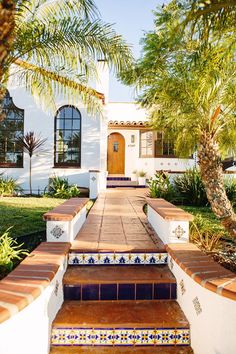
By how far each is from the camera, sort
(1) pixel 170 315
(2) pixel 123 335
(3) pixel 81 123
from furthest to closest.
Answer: (3) pixel 81 123 → (1) pixel 170 315 → (2) pixel 123 335

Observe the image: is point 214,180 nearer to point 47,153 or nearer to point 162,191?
point 162,191

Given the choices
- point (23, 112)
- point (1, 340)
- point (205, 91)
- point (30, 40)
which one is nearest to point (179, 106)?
point (205, 91)

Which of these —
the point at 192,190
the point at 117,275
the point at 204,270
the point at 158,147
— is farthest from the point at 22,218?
the point at 158,147

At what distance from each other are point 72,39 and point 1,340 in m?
5.42

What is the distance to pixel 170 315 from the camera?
3762 millimetres

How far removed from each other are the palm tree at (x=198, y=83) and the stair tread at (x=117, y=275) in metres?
1.72

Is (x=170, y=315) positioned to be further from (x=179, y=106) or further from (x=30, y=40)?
(x=30, y=40)

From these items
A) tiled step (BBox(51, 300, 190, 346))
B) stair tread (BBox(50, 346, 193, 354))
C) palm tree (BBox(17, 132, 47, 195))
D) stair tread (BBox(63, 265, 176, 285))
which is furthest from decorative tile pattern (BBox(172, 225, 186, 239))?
palm tree (BBox(17, 132, 47, 195))

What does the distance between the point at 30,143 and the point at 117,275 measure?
438 inches

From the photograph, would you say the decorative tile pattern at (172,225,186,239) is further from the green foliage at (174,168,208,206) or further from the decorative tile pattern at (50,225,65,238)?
the green foliage at (174,168,208,206)

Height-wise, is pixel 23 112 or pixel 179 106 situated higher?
pixel 23 112

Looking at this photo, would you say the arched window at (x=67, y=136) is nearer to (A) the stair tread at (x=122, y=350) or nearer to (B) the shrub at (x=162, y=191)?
(B) the shrub at (x=162, y=191)

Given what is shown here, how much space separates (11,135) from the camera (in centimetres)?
1534

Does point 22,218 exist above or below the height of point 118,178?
below
